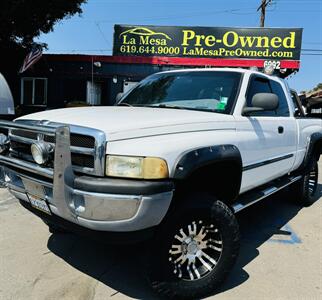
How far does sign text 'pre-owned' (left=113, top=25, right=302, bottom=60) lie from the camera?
19203 mm

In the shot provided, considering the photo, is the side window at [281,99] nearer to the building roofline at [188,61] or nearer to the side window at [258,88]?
the side window at [258,88]

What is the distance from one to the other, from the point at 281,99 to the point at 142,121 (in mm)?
2813

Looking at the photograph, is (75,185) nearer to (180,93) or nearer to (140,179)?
(140,179)

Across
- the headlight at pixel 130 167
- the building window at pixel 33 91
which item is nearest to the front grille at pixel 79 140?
the headlight at pixel 130 167

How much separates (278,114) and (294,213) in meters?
1.86

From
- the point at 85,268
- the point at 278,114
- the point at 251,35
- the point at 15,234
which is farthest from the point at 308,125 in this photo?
the point at 251,35

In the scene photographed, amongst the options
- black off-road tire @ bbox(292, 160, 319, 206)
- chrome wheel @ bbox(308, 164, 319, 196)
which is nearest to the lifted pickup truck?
black off-road tire @ bbox(292, 160, 319, 206)

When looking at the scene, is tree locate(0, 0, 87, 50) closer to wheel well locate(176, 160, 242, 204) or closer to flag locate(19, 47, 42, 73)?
flag locate(19, 47, 42, 73)

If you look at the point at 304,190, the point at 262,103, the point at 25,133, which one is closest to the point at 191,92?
the point at 262,103

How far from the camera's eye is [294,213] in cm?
584

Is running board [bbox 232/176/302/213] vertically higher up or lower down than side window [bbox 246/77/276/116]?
lower down

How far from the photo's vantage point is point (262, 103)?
372 cm

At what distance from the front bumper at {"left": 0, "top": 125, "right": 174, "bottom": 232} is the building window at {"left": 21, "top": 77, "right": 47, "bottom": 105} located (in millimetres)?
19134

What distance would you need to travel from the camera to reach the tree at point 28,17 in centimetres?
1595
